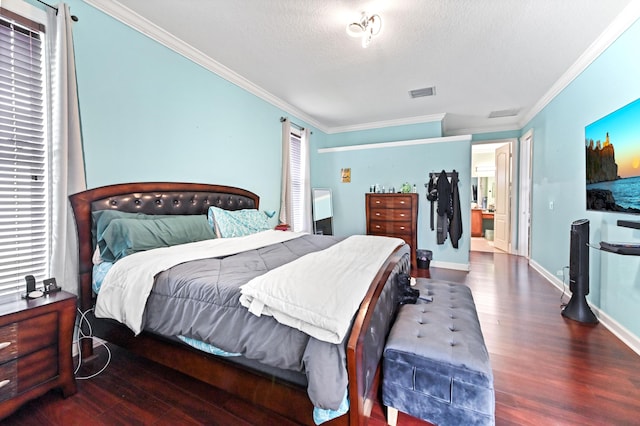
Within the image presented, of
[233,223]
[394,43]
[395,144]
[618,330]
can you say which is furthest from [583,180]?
[233,223]

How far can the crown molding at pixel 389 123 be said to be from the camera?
4979 mm

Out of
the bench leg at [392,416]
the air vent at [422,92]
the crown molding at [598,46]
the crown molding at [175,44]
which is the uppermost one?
the air vent at [422,92]

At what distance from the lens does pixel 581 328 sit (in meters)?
2.43

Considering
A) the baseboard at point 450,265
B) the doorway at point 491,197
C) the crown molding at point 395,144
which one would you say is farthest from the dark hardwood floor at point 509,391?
the doorway at point 491,197

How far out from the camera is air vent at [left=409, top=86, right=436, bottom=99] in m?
3.82

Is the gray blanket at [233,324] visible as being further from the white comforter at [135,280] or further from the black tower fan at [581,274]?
the black tower fan at [581,274]

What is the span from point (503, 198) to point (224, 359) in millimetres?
6487

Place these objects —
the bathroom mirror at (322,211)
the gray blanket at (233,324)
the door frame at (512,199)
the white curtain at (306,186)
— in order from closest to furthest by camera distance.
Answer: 1. the gray blanket at (233,324)
2. the white curtain at (306,186)
3. the bathroom mirror at (322,211)
4. the door frame at (512,199)

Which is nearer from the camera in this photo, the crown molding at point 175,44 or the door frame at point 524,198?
the crown molding at point 175,44

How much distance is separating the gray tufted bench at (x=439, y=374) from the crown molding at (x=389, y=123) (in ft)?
14.1

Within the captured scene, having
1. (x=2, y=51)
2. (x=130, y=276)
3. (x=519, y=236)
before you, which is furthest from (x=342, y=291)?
(x=519, y=236)

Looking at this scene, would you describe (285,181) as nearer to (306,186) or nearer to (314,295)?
(306,186)

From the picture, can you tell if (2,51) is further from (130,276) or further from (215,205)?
(215,205)

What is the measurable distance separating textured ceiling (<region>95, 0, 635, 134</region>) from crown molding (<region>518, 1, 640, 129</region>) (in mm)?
49
